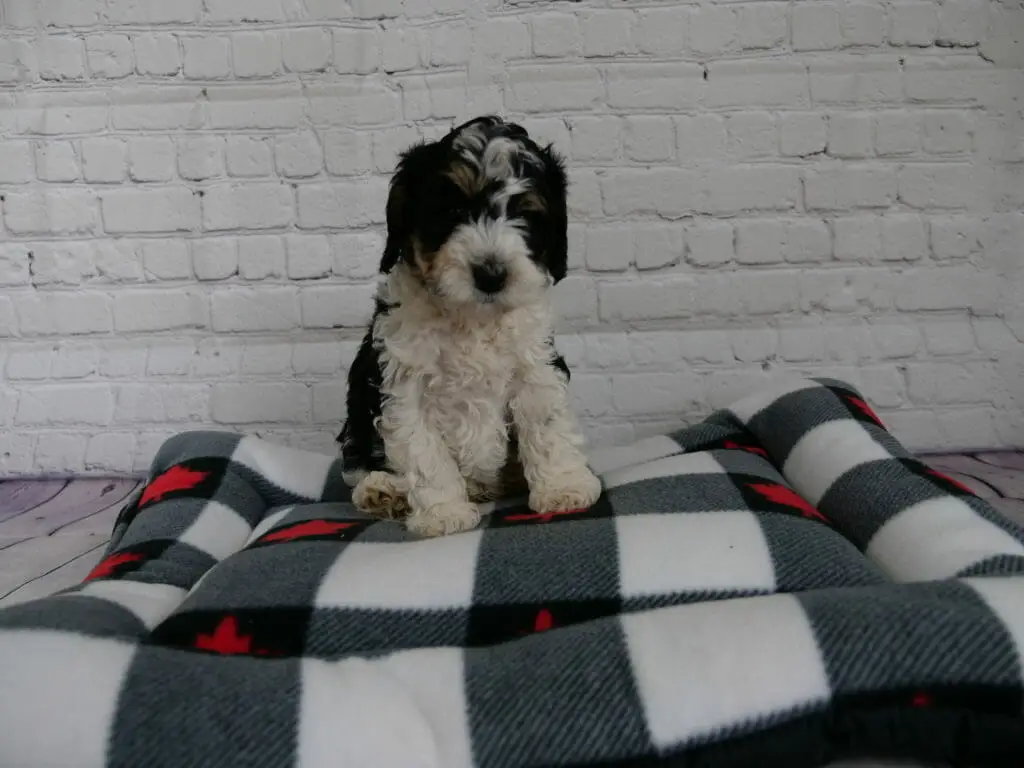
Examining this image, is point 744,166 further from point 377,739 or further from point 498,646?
point 377,739

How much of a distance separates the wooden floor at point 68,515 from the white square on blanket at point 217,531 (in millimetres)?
387

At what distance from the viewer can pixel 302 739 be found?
1.09 meters

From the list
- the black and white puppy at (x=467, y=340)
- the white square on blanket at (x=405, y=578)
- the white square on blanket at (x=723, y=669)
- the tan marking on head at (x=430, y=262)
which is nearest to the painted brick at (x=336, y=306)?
the black and white puppy at (x=467, y=340)

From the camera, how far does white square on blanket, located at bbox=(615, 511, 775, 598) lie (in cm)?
153

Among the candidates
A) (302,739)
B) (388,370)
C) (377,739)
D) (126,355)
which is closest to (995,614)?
(377,739)

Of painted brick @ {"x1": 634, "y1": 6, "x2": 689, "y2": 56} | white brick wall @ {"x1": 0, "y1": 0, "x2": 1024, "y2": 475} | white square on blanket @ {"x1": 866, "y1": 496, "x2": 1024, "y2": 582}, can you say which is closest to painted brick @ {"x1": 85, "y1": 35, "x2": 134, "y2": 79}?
white brick wall @ {"x1": 0, "y1": 0, "x2": 1024, "y2": 475}

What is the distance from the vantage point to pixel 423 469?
201 cm

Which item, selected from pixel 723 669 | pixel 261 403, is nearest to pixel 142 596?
pixel 723 669

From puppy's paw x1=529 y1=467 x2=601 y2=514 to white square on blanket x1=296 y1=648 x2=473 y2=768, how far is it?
78 cm

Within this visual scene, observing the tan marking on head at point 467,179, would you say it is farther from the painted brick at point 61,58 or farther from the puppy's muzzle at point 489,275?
the painted brick at point 61,58

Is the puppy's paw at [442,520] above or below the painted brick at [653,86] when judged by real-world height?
below

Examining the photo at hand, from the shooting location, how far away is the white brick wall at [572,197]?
9.46ft

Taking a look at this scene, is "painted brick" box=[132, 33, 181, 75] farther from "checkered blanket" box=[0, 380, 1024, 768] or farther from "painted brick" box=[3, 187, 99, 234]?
"checkered blanket" box=[0, 380, 1024, 768]

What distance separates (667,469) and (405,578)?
91 centimetres
